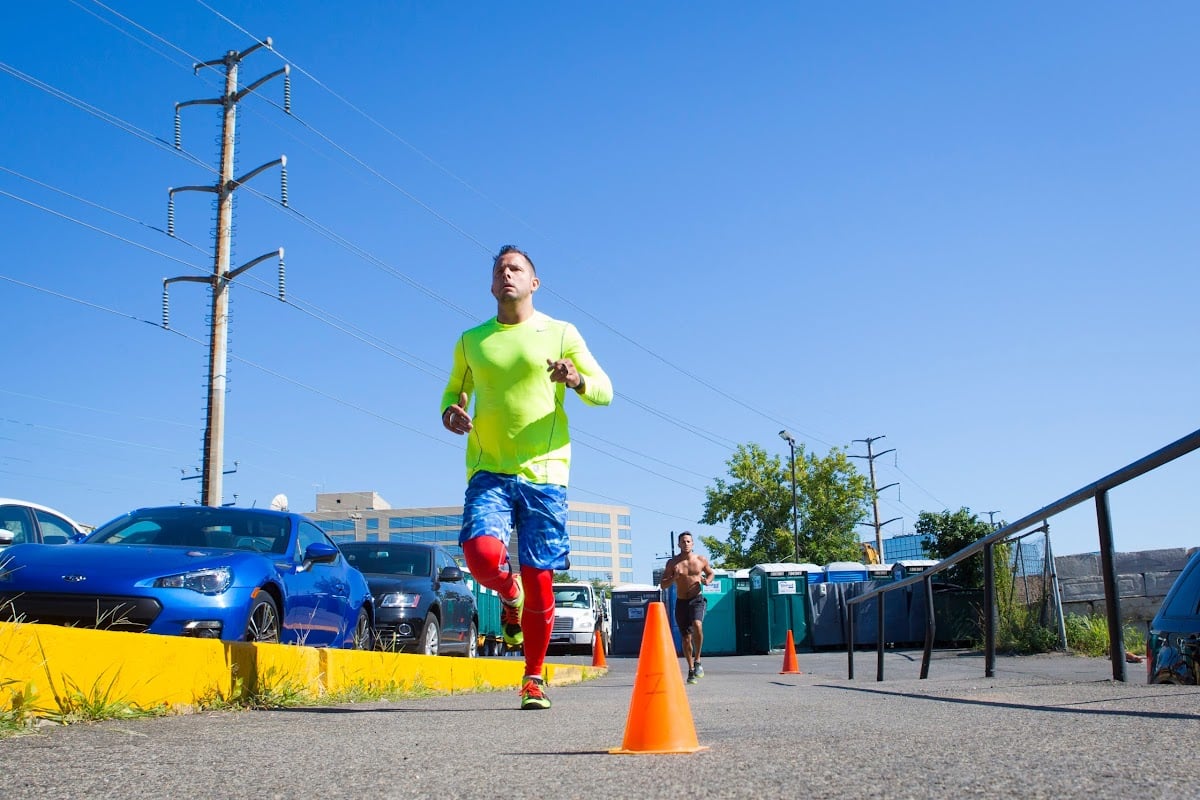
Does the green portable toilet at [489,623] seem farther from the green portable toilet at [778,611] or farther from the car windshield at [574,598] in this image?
the green portable toilet at [778,611]

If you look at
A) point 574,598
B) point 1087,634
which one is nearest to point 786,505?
point 574,598

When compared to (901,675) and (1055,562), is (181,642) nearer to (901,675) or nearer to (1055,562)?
(901,675)

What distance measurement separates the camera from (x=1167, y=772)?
8.14 ft

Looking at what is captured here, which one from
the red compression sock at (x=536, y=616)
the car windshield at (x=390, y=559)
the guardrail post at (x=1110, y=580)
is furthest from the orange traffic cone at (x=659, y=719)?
the car windshield at (x=390, y=559)

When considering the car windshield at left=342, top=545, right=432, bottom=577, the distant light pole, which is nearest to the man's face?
the car windshield at left=342, top=545, right=432, bottom=577

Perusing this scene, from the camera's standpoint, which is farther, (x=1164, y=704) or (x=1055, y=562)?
(x=1055, y=562)

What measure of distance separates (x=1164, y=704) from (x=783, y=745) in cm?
159

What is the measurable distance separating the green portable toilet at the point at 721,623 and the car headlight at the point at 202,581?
22.5m

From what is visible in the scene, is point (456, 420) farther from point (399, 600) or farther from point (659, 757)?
point (399, 600)

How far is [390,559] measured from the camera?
13.3 m

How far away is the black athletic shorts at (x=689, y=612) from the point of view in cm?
1327

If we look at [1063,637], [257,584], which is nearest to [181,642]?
[257,584]

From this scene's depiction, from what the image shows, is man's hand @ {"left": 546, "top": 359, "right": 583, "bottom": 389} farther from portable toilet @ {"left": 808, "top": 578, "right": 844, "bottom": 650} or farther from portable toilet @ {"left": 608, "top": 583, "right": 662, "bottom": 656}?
portable toilet @ {"left": 608, "top": 583, "right": 662, "bottom": 656}

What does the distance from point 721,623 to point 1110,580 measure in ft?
79.4
